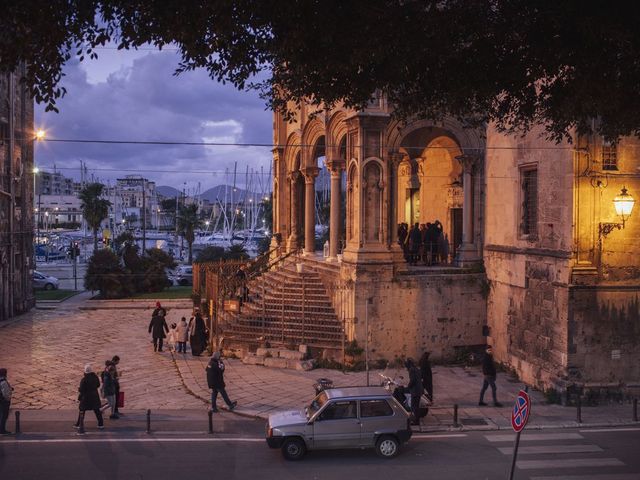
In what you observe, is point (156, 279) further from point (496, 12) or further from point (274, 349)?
point (496, 12)

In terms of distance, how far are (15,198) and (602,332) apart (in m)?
26.4

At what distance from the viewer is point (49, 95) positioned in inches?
305

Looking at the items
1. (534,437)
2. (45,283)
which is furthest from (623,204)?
(45,283)

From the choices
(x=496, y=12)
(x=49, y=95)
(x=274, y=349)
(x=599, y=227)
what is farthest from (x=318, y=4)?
(x=274, y=349)

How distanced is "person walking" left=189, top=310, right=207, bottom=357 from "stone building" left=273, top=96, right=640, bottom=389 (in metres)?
4.56

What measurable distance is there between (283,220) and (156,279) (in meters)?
13.5

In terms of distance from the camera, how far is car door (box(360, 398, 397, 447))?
11.6 m

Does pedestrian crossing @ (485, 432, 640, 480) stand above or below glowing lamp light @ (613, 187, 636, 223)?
below

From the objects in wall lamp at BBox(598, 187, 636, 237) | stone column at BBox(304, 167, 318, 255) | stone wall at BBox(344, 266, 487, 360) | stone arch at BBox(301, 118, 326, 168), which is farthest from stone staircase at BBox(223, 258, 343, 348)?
wall lamp at BBox(598, 187, 636, 237)

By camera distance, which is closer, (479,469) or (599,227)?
(479,469)

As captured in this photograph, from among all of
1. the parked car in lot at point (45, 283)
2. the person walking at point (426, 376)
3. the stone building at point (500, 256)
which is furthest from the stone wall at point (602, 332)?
the parked car in lot at point (45, 283)

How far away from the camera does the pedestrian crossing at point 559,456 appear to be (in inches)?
418

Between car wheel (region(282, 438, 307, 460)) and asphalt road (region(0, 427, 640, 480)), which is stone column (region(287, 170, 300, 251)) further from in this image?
car wheel (region(282, 438, 307, 460))

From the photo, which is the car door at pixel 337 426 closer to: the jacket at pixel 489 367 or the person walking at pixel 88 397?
the jacket at pixel 489 367
